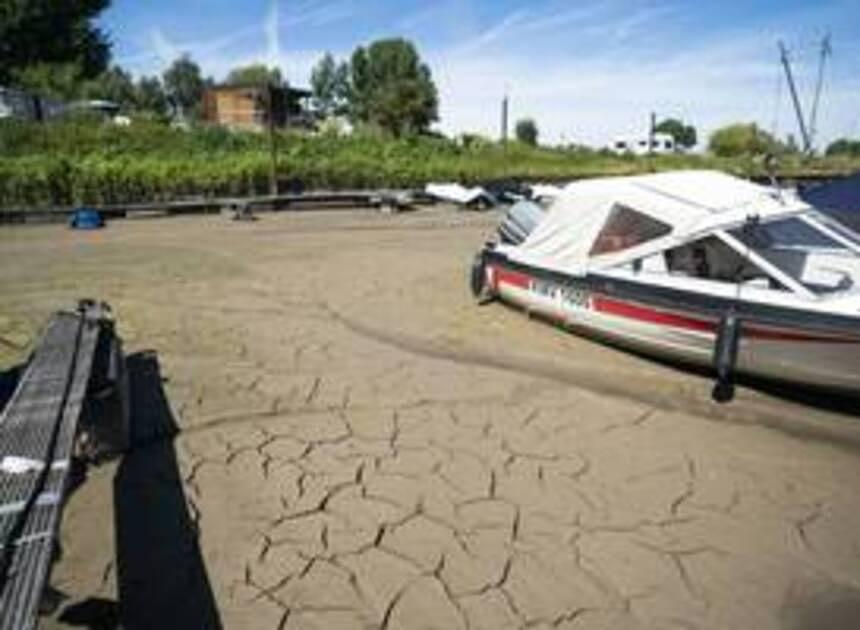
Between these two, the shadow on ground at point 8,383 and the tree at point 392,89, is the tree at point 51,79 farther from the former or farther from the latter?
the shadow on ground at point 8,383

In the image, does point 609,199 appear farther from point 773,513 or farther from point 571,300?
point 773,513

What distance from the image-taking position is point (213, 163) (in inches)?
1166

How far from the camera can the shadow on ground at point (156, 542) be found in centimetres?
408

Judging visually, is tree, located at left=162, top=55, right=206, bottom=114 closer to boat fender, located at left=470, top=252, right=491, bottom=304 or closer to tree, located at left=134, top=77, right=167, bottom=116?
tree, located at left=134, top=77, right=167, bottom=116

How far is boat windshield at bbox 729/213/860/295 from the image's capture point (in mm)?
7750

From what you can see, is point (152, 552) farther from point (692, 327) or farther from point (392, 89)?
point (392, 89)

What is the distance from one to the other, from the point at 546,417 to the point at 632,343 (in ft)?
6.70

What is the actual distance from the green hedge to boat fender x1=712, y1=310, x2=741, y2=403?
23846mm

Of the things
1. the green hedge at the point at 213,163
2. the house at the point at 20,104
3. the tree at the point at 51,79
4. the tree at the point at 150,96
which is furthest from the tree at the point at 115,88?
the green hedge at the point at 213,163

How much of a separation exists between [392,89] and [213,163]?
3004 centimetres

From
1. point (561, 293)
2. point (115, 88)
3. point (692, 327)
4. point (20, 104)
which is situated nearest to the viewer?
point (692, 327)

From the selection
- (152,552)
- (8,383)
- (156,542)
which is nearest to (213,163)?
(8,383)

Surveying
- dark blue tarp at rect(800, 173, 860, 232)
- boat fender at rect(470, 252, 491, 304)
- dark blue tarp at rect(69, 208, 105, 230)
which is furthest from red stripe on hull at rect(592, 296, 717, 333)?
dark blue tarp at rect(69, 208, 105, 230)

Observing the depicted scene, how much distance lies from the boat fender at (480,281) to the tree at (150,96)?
78837 millimetres
